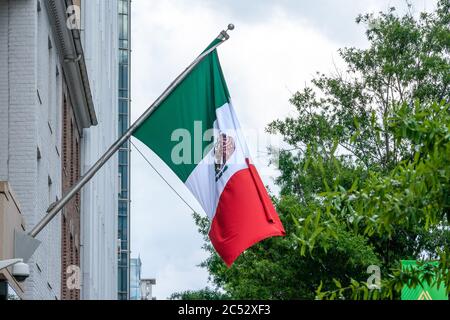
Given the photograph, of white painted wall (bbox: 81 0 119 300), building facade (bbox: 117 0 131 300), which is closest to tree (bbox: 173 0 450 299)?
white painted wall (bbox: 81 0 119 300)

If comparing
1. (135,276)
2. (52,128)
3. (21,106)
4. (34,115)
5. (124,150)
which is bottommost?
(34,115)

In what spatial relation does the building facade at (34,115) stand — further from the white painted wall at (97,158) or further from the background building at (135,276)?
the background building at (135,276)

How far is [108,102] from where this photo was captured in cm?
7044

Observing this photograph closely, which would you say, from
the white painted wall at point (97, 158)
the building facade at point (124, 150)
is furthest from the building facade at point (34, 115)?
the building facade at point (124, 150)

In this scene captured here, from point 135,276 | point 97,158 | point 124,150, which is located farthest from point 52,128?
point 135,276

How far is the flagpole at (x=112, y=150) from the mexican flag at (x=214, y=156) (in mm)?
138

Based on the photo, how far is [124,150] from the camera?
13288cm

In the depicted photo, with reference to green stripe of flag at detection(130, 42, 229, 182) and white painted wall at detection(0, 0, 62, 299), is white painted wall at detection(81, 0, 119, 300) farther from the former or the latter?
green stripe of flag at detection(130, 42, 229, 182)

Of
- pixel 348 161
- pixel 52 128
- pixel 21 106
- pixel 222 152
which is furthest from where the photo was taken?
pixel 348 161

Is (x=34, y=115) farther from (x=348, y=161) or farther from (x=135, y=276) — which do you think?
(x=135, y=276)

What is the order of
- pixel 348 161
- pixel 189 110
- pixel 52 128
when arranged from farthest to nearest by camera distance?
pixel 348 161
pixel 52 128
pixel 189 110

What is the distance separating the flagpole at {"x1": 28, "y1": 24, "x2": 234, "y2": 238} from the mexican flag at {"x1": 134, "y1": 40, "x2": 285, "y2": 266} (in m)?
0.14

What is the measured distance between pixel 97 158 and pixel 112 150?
122ft

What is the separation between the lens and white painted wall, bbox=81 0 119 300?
164ft
